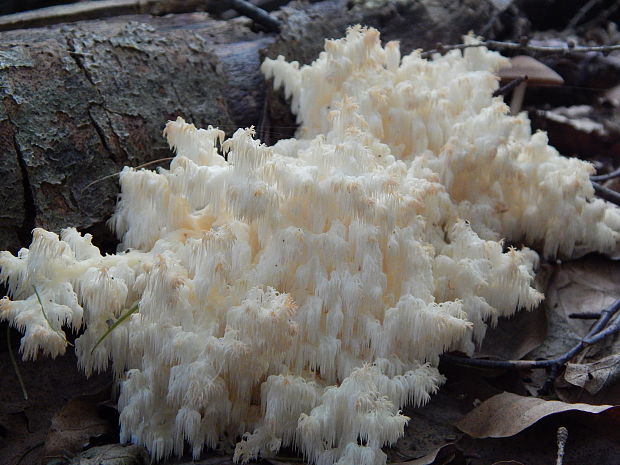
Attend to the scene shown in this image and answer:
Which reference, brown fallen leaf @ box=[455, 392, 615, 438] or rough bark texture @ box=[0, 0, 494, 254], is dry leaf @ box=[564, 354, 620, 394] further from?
rough bark texture @ box=[0, 0, 494, 254]

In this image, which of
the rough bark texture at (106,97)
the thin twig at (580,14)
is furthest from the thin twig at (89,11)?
the thin twig at (580,14)

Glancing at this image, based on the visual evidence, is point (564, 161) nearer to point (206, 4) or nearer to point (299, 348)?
point (299, 348)

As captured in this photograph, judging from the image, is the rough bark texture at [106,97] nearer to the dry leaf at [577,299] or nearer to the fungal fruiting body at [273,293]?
the fungal fruiting body at [273,293]

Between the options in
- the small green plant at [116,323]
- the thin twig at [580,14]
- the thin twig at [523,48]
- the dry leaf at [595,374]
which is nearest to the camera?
the small green plant at [116,323]

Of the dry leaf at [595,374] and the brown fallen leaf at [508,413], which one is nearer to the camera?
the brown fallen leaf at [508,413]

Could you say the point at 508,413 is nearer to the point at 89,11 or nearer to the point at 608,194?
the point at 608,194

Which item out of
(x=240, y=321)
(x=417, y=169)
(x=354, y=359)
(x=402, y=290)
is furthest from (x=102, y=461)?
(x=417, y=169)

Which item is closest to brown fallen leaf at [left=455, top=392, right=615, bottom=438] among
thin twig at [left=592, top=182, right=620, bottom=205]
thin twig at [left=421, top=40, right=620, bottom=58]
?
thin twig at [left=592, top=182, right=620, bottom=205]
